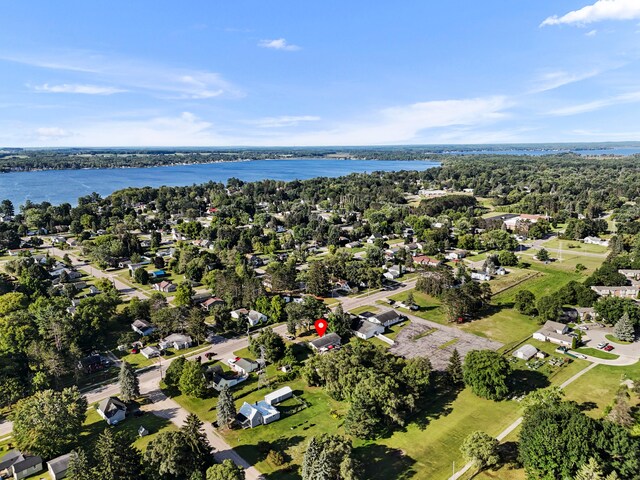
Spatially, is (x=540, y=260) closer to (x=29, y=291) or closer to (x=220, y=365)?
(x=220, y=365)

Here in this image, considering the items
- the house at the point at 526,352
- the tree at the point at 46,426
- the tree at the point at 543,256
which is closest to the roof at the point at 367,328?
the house at the point at 526,352

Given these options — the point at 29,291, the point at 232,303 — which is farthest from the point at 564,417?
the point at 29,291

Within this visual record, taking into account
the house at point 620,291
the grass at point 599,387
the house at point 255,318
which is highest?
the house at point 620,291

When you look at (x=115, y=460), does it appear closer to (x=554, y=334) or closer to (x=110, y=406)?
(x=110, y=406)

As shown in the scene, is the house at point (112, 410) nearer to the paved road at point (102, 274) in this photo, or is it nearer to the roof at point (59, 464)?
the roof at point (59, 464)

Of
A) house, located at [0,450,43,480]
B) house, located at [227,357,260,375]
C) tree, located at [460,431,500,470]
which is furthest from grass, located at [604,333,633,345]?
house, located at [0,450,43,480]

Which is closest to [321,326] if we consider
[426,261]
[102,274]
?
[426,261]
